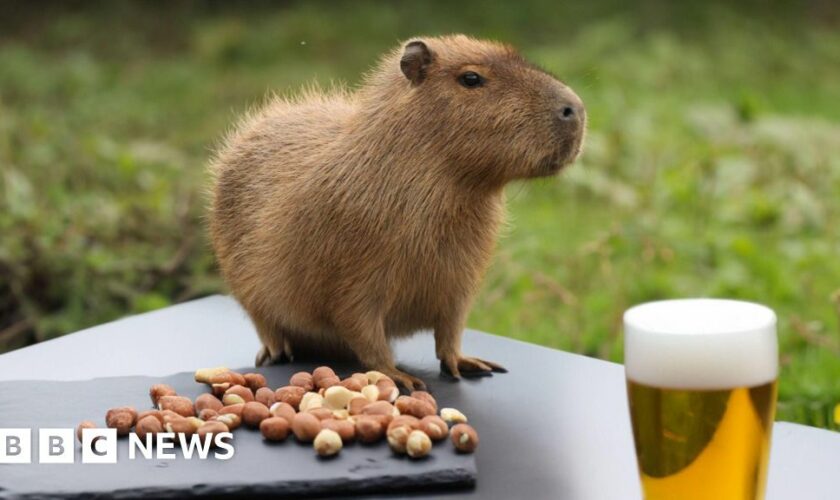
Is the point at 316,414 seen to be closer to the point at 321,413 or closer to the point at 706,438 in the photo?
the point at 321,413

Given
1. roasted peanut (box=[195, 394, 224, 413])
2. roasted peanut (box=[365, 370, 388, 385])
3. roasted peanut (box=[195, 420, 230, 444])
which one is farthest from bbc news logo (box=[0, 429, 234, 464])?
roasted peanut (box=[365, 370, 388, 385])

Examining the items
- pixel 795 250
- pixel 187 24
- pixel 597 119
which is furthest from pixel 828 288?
pixel 187 24

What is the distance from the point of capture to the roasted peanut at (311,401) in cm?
263

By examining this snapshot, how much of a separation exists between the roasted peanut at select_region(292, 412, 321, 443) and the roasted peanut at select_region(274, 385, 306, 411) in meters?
0.16

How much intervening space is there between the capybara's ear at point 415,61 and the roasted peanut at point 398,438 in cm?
76

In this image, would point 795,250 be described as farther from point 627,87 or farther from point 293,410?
point 293,410

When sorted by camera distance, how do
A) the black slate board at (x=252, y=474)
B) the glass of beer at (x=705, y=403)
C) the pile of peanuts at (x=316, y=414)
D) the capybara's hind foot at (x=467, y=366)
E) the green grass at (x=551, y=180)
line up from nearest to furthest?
the glass of beer at (x=705, y=403) < the black slate board at (x=252, y=474) < the pile of peanuts at (x=316, y=414) < the capybara's hind foot at (x=467, y=366) < the green grass at (x=551, y=180)

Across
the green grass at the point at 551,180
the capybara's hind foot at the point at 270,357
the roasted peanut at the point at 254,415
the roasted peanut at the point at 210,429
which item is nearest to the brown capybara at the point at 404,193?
the capybara's hind foot at the point at 270,357

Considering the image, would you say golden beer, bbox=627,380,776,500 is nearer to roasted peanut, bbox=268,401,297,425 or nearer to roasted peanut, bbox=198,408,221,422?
roasted peanut, bbox=268,401,297,425

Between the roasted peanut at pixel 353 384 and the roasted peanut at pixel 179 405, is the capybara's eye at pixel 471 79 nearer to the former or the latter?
the roasted peanut at pixel 353 384

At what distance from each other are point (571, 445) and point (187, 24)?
7087 mm

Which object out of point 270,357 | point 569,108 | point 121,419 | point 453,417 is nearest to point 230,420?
point 121,419

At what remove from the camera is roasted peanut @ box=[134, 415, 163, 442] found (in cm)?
253

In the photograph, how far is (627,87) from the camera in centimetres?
757
